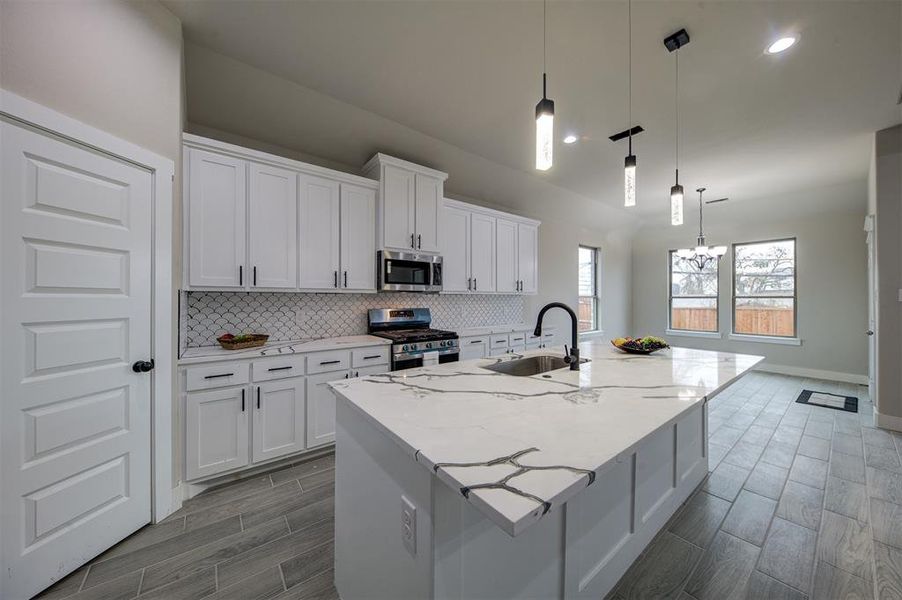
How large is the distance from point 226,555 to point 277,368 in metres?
1.12

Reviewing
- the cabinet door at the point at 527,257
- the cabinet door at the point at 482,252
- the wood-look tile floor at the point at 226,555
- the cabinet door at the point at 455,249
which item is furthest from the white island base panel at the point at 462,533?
the cabinet door at the point at 527,257

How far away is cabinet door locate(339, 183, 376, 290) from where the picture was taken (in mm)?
3133

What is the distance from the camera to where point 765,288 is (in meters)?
5.81

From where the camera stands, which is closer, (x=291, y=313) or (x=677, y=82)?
(x=677, y=82)

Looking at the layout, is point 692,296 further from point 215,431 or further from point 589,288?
point 215,431

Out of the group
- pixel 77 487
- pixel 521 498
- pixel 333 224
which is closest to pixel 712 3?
pixel 521 498

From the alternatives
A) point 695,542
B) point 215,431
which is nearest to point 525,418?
point 695,542

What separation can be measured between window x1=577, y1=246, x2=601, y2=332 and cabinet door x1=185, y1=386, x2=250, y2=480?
A: 18.3 feet

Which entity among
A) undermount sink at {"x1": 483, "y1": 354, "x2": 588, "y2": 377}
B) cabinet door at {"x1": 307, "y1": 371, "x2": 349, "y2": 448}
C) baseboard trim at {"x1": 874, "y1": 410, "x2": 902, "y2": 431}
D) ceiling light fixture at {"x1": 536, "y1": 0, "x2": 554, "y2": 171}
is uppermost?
ceiling light fixture at {"x1": 536, "y1": 0, "x2": 554, "y2": 171}

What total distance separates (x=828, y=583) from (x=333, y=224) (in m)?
3.75

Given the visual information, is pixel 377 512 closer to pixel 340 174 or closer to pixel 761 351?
pixel 340 174

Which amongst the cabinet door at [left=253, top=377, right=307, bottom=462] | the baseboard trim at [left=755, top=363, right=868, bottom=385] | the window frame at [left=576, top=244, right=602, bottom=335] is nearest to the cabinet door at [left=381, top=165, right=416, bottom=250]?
the cabinet door at [left=253, top=377, right=307, bottom=462]

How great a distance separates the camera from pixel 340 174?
3.06 m

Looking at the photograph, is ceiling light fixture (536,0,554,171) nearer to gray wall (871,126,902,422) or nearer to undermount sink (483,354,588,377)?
undermount sink (483,354,588,377)
